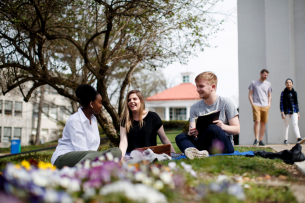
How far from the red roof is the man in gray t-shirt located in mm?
24799

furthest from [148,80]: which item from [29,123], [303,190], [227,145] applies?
[303,190]

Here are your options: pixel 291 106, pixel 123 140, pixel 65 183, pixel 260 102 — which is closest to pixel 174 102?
pixel 260 102

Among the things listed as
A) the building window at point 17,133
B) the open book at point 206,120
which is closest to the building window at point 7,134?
the building window at point 17,133

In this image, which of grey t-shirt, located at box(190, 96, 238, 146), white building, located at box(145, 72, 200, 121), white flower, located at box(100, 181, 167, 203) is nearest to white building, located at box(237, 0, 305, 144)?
grey t-shirt, located at box(190, 96, 238, 146)

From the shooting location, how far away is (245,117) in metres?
9.56

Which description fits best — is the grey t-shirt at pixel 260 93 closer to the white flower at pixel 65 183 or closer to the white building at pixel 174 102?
the white flower at pixel 65 183

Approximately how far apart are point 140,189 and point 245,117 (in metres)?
8.90

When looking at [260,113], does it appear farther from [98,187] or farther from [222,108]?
[98,187]

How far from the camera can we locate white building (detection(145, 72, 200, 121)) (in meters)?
29.7

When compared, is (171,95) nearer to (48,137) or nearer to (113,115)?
(48,137)

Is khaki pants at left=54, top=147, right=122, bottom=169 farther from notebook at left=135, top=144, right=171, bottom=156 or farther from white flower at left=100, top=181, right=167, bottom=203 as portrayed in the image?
white flower at left=100, top=181, right=167, bottom=203

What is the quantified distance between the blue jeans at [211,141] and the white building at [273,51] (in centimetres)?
545

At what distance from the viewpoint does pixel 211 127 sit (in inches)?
146

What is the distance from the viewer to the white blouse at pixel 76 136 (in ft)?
10.5
